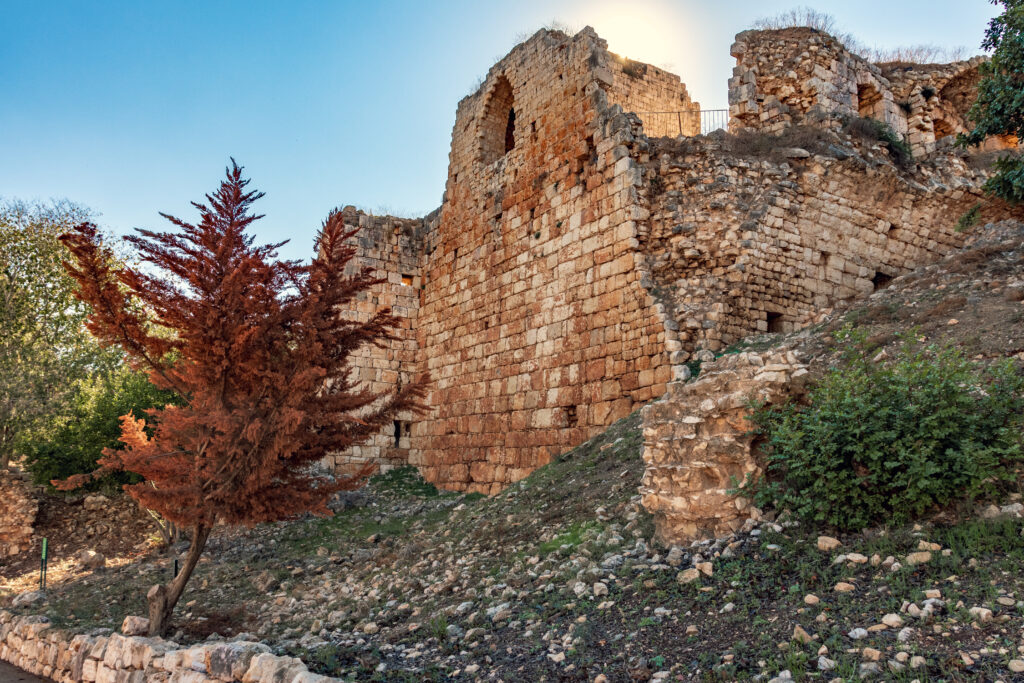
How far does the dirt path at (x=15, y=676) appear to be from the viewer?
7184 mm

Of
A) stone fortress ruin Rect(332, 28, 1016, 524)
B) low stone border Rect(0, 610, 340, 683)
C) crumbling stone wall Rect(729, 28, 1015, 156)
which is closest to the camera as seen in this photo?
low stone border Rect(0, 610, 340, 683)

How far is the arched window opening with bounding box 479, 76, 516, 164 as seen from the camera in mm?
15164

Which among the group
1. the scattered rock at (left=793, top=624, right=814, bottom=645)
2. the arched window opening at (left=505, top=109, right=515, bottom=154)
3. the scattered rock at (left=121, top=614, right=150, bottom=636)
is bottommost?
the scattered rock at (left=121, top=614, right=150, bottom=636)

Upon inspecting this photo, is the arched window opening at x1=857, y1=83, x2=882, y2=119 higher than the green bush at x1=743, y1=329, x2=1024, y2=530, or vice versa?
the arched window opening at x1=857, y1=83, x2=882, y2=119

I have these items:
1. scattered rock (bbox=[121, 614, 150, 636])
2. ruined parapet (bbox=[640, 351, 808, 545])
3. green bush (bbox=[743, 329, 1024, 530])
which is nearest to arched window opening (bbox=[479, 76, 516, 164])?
ruined parapet (bbox=[640, 351, 808, 545])

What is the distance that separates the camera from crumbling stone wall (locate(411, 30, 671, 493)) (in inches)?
438

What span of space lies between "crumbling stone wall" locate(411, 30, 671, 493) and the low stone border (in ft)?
15.8

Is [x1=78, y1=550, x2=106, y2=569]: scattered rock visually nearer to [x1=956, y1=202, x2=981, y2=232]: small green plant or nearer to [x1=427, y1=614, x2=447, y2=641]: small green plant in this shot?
[x1=427, y1=614, x2=447, y2=641]: small green plant

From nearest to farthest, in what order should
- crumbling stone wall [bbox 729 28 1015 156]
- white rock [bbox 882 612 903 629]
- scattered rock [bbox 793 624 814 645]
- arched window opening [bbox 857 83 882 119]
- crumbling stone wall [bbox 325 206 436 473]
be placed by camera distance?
1. white rock [bbox 882 612 903 629]
2. scattered rock [bbox 793 624 814 645]
3. crumbling stone wall [bbox 729 28 1015 156]
4. arched window opening [bbox 857 83 882 119]
5. crumbling stone wall [bbox 325 206 436 473]

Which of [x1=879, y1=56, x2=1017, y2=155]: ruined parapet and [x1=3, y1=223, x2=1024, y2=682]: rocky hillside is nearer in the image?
[x1=3, y1=223, x2=1024, y2=682]: rocky hillside

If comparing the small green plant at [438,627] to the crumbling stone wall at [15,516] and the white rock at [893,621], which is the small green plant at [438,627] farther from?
the crumbling stone wall at [15,516]

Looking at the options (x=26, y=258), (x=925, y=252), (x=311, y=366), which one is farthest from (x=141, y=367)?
(x=26, y=258)

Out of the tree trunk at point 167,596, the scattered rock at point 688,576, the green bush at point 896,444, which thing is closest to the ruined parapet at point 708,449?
the green bush at point 896,444

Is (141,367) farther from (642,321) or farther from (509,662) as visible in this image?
(642,321)
